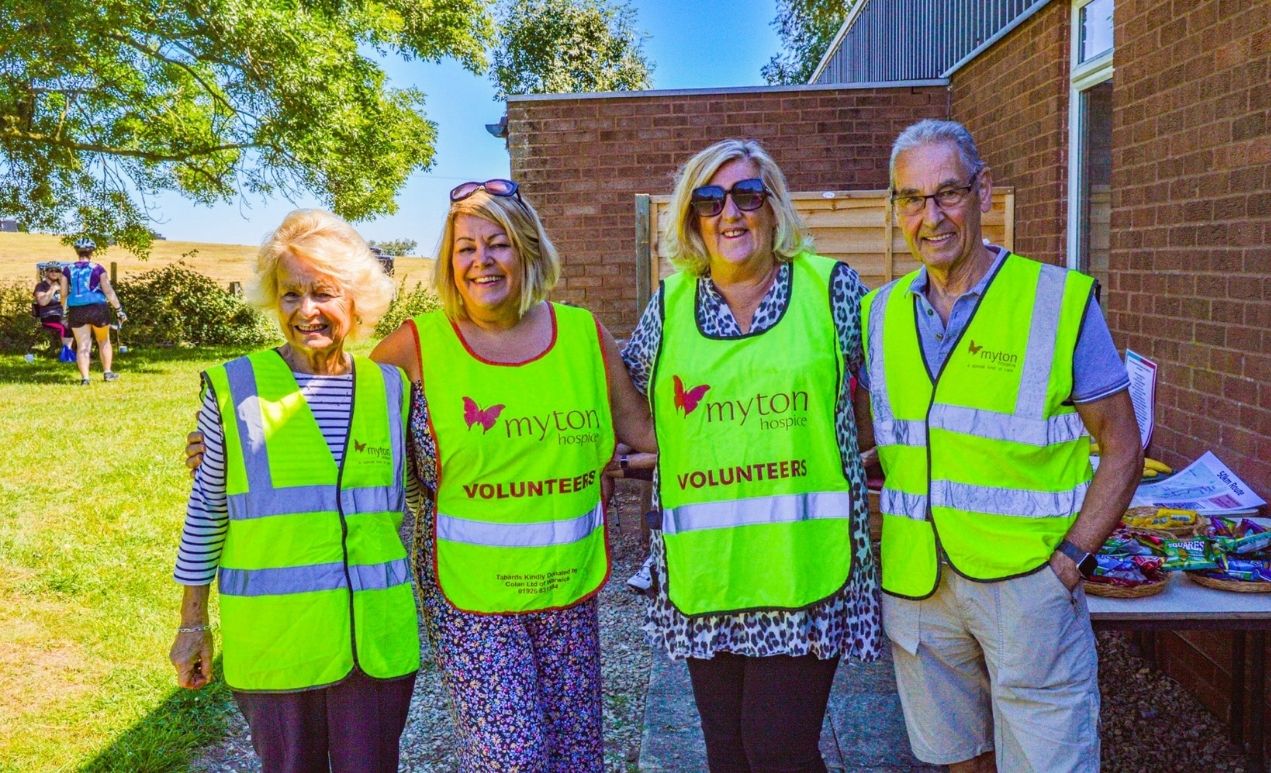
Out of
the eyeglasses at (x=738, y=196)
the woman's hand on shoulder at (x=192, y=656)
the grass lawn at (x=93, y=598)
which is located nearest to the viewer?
the woman's hand on shoulder at (x=192, y=656)

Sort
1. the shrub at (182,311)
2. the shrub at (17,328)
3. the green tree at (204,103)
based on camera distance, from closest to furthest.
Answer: the green tree at (204,103)
the shrub at (17,328)
the shrub at (182,311)

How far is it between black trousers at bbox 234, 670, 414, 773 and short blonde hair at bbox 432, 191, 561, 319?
0.93 metres

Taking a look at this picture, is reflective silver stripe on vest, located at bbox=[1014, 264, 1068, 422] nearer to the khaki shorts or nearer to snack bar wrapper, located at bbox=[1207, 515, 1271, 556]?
the khaki shorts

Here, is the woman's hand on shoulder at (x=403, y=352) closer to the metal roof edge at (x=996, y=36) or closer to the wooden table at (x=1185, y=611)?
the wooden table at (x=1185, y=611)

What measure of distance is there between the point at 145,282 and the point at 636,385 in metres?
22.8

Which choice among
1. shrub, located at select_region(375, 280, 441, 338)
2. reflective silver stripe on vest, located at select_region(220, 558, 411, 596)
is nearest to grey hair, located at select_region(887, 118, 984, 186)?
reflective silver stripe on vest, located at select_region(220, 558, 411, 596)

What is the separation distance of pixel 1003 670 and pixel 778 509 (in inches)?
24.4

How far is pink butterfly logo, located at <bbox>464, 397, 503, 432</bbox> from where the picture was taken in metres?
2.44

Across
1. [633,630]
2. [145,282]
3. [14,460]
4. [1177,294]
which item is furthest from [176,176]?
[1177,294]

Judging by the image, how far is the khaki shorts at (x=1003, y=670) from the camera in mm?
2262

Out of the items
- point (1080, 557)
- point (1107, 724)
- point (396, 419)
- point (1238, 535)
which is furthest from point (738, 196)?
point (1107, 724)

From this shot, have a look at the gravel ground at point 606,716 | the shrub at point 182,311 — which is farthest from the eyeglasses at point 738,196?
the shrub at point 182,311

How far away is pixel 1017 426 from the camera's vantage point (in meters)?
2.23

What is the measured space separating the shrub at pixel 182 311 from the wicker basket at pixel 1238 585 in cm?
2131
